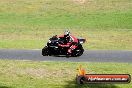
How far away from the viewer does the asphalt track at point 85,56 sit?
22344 millimetres

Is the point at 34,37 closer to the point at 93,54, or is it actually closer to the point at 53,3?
the point at 93,54

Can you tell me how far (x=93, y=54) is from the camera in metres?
24.0

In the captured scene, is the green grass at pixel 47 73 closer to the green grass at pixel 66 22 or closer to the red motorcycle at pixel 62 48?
the red motorcycle at pixel 62 48

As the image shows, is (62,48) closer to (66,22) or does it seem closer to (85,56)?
(85,56)

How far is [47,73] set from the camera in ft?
56.7

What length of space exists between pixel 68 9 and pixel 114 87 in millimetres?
29995

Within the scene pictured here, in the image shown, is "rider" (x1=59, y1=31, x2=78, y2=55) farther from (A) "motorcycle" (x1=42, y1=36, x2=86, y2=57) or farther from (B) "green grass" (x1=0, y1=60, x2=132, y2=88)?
(B) "green grass" (x1=0, y1=60, x2=132, y2=88)

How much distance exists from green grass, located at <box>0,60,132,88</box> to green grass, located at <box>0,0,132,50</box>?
7398 mm

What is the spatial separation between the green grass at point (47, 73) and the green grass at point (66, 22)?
7.40 meters

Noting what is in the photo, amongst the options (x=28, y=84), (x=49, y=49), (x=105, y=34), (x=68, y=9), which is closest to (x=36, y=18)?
(x=68, y=9)

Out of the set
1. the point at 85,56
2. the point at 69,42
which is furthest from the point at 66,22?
the point at 85,56

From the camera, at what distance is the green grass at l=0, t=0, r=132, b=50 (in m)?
29.6

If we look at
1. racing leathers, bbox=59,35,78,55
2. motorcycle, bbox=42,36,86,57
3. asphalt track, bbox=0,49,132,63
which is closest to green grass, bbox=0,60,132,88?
asphalt track, bbox=0,49,132,63

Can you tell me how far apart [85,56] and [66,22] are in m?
16.7
